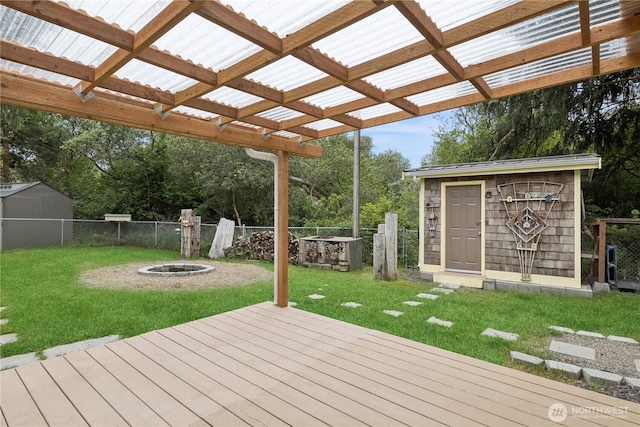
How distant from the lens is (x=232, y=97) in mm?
2826

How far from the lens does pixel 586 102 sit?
277 inches

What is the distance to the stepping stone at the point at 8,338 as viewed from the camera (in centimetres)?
309

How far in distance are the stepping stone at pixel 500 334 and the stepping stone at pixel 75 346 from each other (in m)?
3.70

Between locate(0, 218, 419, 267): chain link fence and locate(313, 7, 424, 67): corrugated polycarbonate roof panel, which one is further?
locate(0, 218, 419, 267): chain link fence

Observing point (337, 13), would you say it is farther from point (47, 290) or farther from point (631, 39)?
point (47, 290)

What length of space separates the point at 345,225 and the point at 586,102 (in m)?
6.20

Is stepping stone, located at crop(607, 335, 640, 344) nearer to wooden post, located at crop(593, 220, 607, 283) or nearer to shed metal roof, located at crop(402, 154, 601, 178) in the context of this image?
wooden post, located at crop(593, 220, 607, 283)

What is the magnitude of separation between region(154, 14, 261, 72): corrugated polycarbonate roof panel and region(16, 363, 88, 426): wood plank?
7.01 ft

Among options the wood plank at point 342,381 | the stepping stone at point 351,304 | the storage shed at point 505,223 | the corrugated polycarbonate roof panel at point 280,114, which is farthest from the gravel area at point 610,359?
the corrugated polycarbonate roof panel at point 280,114

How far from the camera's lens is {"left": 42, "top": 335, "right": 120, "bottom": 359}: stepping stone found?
2869 millimetres

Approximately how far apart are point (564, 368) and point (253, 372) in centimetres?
239

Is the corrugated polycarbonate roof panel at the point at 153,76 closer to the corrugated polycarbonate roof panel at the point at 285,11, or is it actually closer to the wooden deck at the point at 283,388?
the corrugated polycarbonate roof panel at the point at 285,11

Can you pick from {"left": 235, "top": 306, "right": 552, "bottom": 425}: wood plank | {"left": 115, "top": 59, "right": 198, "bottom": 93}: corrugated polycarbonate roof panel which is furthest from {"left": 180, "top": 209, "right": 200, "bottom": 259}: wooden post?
{"left": 235, "top": 306, "right": 552, "bottom": 425}: wood plank

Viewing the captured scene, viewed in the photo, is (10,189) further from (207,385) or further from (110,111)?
(207,385)
